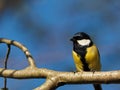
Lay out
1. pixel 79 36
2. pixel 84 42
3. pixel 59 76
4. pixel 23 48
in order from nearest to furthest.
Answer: pixel 59 76, pixel 23 48, pixel 84 42, pixel 79 36

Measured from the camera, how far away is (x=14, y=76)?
5.13ft

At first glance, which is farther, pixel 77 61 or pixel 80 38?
pixel 80 38

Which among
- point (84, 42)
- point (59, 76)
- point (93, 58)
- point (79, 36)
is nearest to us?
point (59, 76)

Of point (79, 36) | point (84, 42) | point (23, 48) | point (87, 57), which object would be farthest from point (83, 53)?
point (23, 48)

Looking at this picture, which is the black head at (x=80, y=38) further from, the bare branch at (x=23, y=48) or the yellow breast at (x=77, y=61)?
the bare branch at (x=23, y=48)

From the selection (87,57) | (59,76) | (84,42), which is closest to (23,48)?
(59,76)

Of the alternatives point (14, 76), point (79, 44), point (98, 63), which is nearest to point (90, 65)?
point (98, 63)

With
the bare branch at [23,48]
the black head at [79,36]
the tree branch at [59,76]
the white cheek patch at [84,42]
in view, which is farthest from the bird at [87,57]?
the tree branch at [59,76]

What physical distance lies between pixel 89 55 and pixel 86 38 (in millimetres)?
278

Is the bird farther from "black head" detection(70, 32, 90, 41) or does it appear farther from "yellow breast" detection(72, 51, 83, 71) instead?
"black head" detection(70, 32, 90, 41)

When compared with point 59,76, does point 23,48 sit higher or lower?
higher

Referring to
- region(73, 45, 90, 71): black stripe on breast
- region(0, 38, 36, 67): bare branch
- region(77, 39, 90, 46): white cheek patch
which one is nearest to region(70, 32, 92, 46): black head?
region(77, 39, 90, 46): white cheek patch

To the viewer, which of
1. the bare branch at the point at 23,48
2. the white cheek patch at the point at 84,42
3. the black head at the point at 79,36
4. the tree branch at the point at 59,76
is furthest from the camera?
the black head at the point at 79,36

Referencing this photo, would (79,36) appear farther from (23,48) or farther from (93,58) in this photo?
(23,48)
